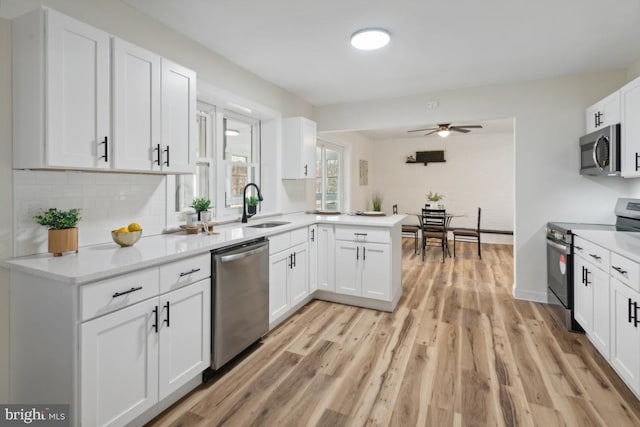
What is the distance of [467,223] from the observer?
777cm

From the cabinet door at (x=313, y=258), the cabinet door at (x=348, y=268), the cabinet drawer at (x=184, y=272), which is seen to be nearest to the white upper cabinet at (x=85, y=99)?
the cabinet drawer at (x=184, y=272)

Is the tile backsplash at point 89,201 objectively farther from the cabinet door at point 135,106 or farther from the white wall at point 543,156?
the white wall at point 543,156

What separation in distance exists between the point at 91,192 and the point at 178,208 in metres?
0.80

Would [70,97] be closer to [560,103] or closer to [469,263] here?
[560,103]

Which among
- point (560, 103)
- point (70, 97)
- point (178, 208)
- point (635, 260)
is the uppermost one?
point (560, 103)

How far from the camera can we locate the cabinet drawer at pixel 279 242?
2703 millimetres

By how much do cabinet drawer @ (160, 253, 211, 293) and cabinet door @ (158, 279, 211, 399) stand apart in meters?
0.04

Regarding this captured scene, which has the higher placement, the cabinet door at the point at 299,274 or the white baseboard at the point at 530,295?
the cabinet door at the point at 299,274

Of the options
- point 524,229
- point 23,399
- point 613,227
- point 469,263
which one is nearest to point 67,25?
point 23,399

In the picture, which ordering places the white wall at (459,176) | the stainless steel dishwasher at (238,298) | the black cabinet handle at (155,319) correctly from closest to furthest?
the black cabinet handle at (155,319) < the stainless steel dishwasher at (238,298) < the white wall at (459,176)

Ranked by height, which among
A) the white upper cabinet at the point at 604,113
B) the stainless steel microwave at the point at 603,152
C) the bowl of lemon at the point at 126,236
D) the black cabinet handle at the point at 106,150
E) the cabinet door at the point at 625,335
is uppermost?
the white upper cabinet at the point at 604,113

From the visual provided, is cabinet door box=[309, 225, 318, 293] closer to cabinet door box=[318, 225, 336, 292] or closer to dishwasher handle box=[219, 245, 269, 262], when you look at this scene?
cabinet door box=[318, 225, 336, 292]

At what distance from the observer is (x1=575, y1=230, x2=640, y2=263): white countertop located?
1901 millimetres

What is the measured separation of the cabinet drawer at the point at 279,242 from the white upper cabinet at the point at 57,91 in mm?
1343
